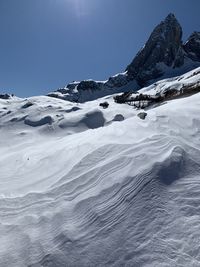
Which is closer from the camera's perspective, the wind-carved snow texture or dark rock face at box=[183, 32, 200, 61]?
the wind-carved snow texture

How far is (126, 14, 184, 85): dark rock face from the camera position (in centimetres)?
13500

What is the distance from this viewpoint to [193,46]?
144m

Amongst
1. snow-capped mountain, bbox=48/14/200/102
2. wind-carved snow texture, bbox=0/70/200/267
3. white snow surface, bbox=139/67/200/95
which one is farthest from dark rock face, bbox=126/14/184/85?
wind-carved snow texture, bbox=0/70/200/267

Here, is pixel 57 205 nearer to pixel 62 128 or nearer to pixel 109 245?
pixel 109 245

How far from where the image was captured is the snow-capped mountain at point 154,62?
438 feet

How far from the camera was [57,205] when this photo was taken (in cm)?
415

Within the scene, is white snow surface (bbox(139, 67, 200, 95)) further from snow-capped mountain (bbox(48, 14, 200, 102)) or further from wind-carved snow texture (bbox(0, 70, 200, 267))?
snow-capped mountain (bbox(48, 14, 200, 102))

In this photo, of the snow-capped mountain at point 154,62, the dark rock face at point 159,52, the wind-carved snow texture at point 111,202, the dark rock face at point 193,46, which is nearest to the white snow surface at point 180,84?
the wind-carved snow texture at point 111,202

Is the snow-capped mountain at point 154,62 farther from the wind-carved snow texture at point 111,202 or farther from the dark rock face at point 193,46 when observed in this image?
the wind-carved snow texture at point 111,202

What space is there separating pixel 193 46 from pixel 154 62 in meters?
25.0

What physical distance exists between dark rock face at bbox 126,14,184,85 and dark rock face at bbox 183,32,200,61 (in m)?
4.78

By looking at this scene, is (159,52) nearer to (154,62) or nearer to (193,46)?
(154,62)

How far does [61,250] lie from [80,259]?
0.97ft

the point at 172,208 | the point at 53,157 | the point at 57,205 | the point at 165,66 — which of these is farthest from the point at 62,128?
→ the point at 165,66
